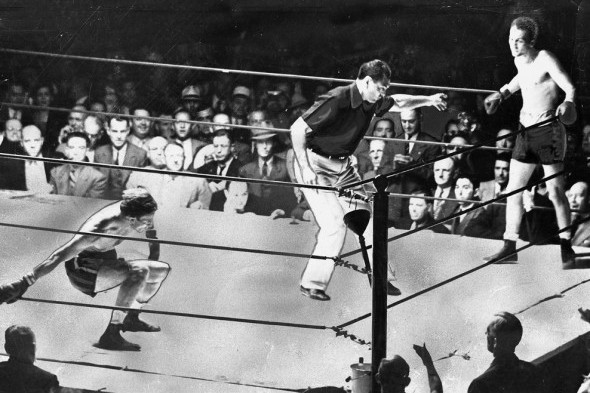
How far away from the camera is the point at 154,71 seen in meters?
3.01

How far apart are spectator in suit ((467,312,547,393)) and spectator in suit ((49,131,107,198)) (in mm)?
1373

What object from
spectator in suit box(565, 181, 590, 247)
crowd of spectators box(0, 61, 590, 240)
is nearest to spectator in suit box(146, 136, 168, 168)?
crowd of spectators box(0, 61, 590, 240)

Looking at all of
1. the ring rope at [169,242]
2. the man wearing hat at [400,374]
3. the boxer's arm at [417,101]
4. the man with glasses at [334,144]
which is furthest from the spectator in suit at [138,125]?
the man wearing hat at [400,374]

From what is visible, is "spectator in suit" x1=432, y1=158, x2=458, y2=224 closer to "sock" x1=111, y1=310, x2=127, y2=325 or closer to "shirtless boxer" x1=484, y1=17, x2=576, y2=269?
"shirtless boxer" x1=484, y1=17, x2=576, y2=269

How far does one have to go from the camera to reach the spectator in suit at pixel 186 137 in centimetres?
303

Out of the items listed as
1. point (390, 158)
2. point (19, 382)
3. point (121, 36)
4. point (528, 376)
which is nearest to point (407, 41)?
point (390, 158)

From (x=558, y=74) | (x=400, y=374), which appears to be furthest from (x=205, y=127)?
(x=558, y=74)

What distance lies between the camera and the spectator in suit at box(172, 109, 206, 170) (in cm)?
303

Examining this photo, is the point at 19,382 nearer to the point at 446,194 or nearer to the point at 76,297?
the point at 76,297

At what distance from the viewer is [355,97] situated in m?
2.96

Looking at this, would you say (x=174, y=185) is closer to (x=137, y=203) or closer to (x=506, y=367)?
(x=137, y=203)

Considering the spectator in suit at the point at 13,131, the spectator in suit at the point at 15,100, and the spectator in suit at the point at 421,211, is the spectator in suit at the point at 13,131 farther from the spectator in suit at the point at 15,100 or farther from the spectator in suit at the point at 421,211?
the spectator in suit at the point at 421,211

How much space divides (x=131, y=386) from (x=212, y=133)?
2.85 ft

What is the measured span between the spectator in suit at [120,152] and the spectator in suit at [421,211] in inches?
35.5
